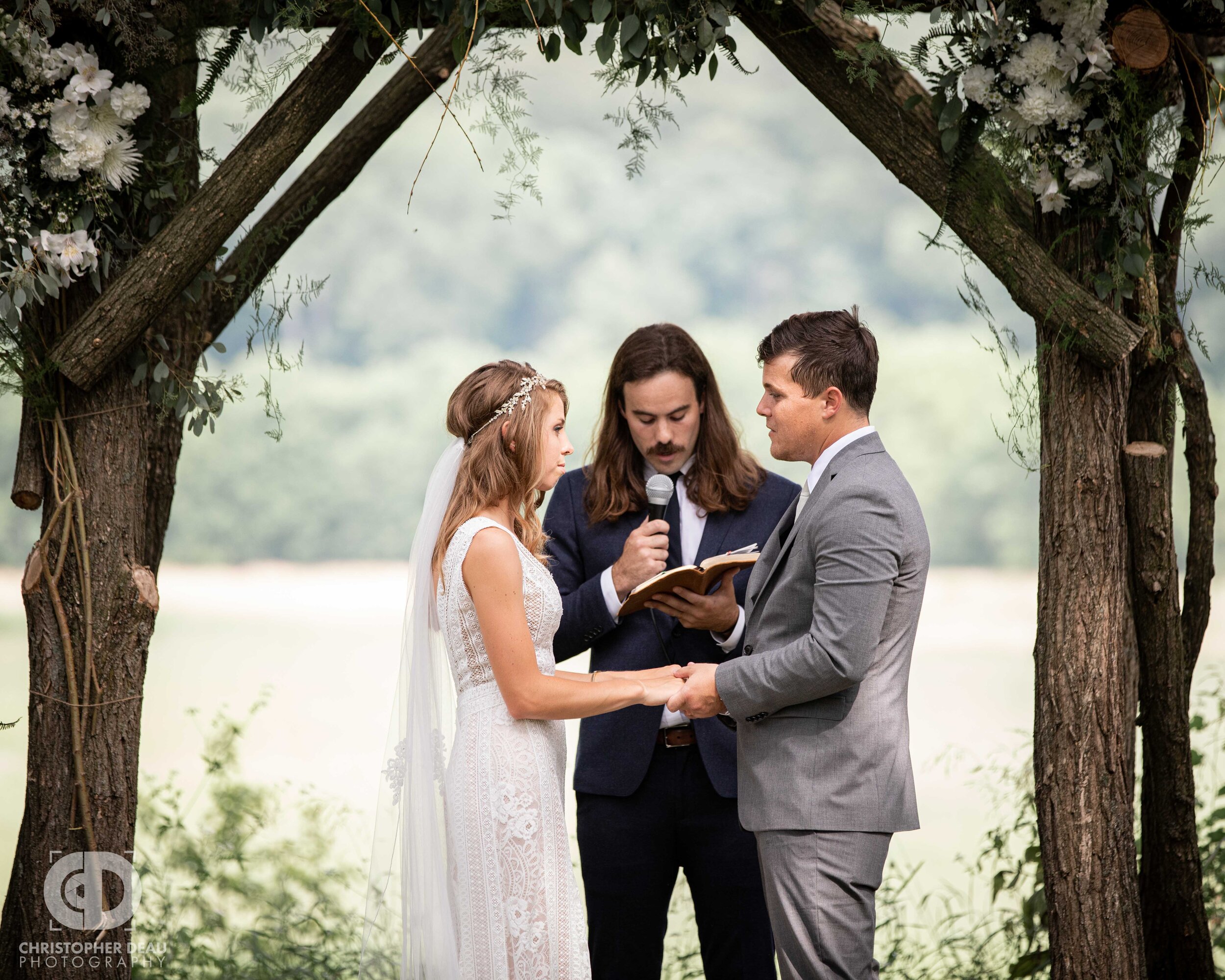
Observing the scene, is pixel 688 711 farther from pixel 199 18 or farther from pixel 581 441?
pixel 581 441

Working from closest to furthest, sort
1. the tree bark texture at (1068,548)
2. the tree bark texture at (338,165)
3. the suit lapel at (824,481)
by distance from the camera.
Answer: the suit lapel at (824,481), the tree bark texture at (1068,548), the tree bark texture at (338,165)

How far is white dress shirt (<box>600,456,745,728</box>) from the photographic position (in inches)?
109

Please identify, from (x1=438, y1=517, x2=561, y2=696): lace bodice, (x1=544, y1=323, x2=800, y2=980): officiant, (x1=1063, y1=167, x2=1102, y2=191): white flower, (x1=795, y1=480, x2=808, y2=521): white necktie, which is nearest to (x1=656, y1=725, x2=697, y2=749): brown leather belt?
(x1=544, y1=323, x2=800, y2=980): officiant

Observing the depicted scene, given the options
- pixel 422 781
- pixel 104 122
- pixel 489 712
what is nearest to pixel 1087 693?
pixel 489 712

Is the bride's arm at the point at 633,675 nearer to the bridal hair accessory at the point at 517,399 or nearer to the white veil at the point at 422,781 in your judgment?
the white veil at the point at 422,781

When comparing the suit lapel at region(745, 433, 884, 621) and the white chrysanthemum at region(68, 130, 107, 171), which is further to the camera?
the white chrysanthemum at region(68, 130, 107, 171)

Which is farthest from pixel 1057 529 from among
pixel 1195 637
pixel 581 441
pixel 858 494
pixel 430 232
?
pixel 430 232

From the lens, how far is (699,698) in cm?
242

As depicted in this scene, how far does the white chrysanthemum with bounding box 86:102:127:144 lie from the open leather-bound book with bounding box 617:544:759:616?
186cm

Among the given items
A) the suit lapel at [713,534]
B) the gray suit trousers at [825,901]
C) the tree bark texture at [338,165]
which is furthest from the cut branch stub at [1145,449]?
the tree bark texture at [338,165]

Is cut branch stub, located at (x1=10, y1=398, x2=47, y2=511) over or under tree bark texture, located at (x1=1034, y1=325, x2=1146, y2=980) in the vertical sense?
over

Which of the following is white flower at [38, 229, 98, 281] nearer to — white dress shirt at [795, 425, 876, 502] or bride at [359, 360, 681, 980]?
bride at [359, 360, 681, 980]

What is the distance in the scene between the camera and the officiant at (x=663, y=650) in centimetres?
273

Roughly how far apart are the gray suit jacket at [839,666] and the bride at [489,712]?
28 centimetres
